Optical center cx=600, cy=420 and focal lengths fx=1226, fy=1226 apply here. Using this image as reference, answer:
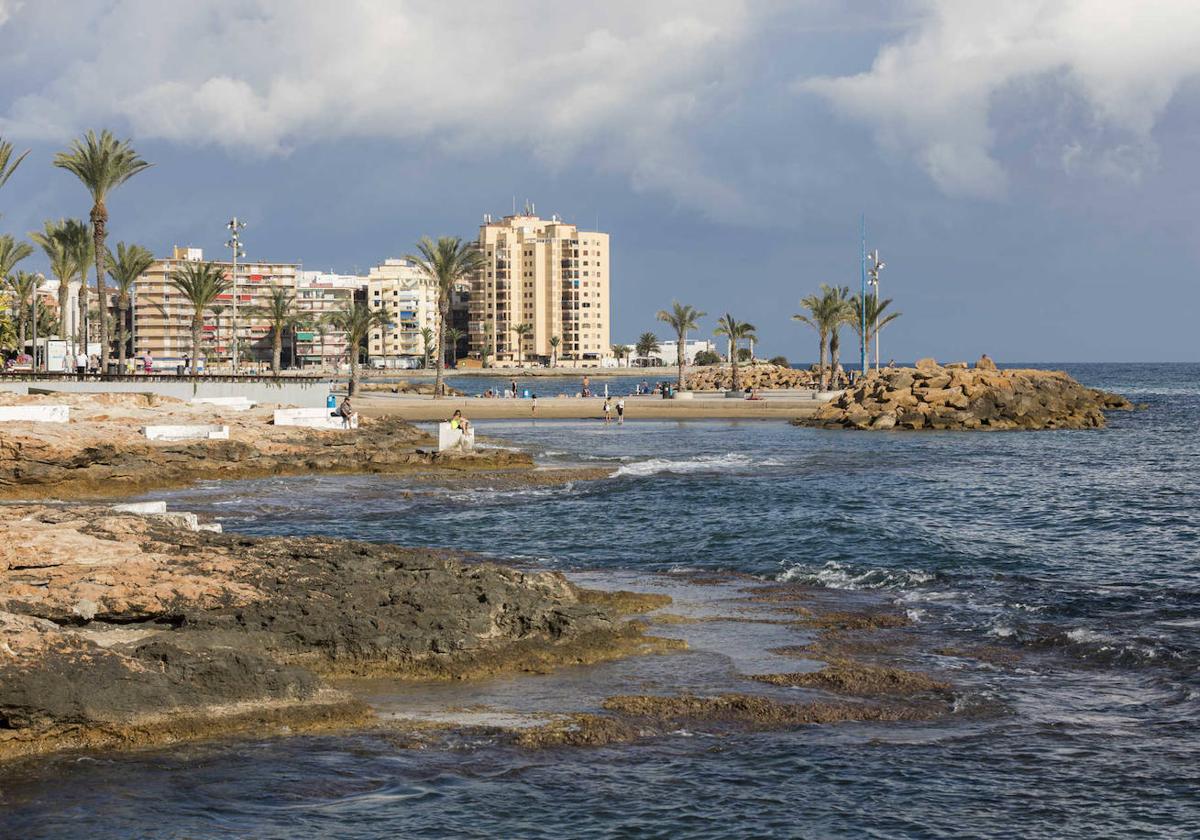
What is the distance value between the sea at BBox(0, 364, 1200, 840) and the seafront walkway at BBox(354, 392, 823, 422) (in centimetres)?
4678

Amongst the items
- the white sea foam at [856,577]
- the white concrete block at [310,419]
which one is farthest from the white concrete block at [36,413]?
the white sea foam at [856,577]

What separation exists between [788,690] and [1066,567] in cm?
1094

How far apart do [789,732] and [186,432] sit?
31629mm

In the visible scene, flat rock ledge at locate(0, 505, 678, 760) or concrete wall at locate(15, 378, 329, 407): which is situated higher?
concrete wall at locate(15, 378, 329, 407)

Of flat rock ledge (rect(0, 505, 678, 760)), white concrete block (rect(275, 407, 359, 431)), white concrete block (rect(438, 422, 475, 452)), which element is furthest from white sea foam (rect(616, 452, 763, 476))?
flat rock ledge (rect(0, 505, 678, 760))

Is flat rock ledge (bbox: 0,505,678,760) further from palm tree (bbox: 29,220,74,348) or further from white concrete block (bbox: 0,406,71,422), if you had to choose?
palm tree (bbox: 29,220,74,348)

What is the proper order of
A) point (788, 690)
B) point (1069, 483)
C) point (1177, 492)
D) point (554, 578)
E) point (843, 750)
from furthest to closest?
point (1069, 483)
point (1177, 492)
point (554, 578)
point (788, 690)
point (843, 750)

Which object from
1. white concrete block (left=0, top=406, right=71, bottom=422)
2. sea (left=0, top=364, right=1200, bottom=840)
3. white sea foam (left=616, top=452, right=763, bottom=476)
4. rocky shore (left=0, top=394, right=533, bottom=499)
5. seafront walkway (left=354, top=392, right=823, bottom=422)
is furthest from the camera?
seafront walkway (left=354, top=392, right=823, bottom=422)

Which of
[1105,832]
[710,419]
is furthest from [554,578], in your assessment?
[710,419]

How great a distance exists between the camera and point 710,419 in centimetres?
7644

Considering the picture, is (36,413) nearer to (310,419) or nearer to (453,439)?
(310,419)

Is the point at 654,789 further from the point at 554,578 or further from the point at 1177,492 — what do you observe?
the point at 1177,492

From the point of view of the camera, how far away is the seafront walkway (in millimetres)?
77000

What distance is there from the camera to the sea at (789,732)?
906cm
